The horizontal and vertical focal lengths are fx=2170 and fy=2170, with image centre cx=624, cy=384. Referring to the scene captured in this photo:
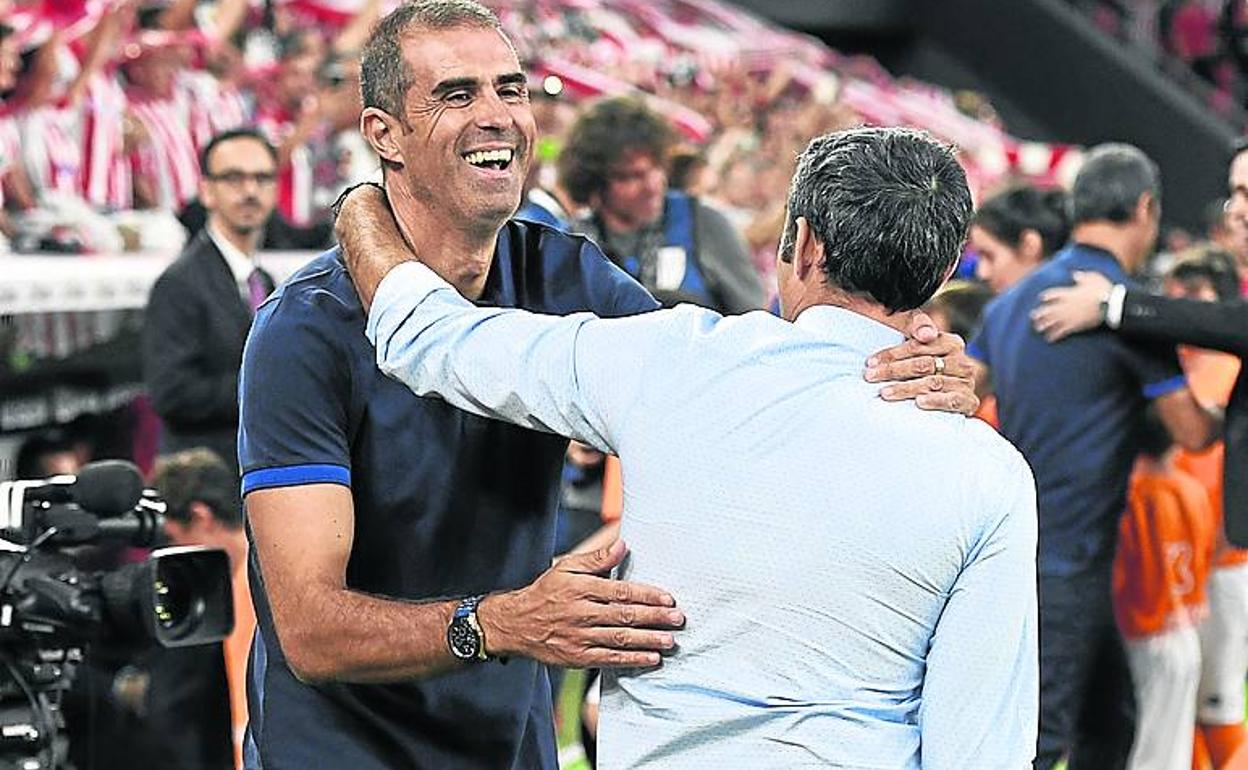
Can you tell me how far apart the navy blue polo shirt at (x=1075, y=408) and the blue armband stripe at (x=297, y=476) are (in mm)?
2891

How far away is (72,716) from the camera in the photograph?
16.0 ft

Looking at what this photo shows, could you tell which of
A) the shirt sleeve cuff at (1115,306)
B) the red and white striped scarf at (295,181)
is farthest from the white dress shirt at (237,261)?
the red and white striped scarf at (295,181)

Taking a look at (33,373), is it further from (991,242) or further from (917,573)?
(917,573)

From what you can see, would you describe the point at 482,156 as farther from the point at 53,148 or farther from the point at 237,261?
the point at 53,148

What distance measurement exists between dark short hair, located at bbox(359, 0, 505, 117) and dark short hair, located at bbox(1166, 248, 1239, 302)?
385 cm

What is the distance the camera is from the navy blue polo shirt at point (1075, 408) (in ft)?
16.9

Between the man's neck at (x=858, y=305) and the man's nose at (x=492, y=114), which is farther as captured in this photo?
the man's nose at (x=492, y=114)

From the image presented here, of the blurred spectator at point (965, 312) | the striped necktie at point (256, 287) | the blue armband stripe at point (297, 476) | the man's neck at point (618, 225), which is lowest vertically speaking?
the striped necktie at point (256, 287)

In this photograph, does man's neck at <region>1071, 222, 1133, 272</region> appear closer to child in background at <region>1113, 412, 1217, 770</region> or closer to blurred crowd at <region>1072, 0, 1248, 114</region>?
child in background at <region>1113, 412, 1217, 770</region>

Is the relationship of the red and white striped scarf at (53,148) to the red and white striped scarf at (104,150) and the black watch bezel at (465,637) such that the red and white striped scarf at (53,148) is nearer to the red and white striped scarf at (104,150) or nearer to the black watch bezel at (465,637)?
the red and white striped scarf at (104,150)

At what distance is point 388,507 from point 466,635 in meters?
0.28

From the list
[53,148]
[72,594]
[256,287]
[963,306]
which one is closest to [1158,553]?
[963,306]

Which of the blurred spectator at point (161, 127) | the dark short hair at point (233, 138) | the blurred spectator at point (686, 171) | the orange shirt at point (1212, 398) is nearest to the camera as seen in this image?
the orange shirt at point (1212, 398)

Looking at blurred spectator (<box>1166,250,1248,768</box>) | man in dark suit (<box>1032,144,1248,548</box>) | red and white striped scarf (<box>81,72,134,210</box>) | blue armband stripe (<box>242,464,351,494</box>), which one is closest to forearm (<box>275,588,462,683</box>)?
blue armband stripe (<box>242,464,351,494</box>)
